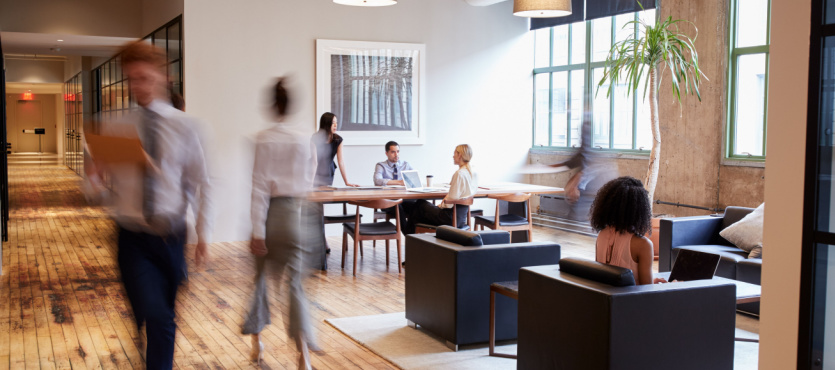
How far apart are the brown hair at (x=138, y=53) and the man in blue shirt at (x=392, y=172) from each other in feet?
16.4

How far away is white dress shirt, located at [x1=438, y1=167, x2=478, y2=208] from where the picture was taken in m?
7.05

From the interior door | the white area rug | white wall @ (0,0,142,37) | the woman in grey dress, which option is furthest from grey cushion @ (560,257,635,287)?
the interior door

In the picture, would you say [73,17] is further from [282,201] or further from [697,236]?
[697,236]

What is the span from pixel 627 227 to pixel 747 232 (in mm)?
2802

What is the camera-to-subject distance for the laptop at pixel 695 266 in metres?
4.92

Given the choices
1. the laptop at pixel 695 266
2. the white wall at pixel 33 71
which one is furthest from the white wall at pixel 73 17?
the white wall at pixel 33 71

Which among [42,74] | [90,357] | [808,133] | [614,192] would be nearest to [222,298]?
[90,357]

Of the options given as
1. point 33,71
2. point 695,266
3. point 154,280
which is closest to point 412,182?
point 695,266

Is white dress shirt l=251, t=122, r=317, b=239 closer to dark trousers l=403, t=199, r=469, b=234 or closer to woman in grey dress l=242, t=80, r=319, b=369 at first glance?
woman in grey dress l=242, t=80, r=319, b=369

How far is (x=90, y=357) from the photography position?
466 cm

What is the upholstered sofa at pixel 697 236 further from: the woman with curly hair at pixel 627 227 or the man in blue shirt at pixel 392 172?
the man in blue shirt at pixel 392 172

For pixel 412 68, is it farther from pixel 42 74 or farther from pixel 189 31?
pixel 42 74

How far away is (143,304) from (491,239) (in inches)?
96.1

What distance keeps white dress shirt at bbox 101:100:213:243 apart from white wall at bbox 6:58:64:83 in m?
23.8
